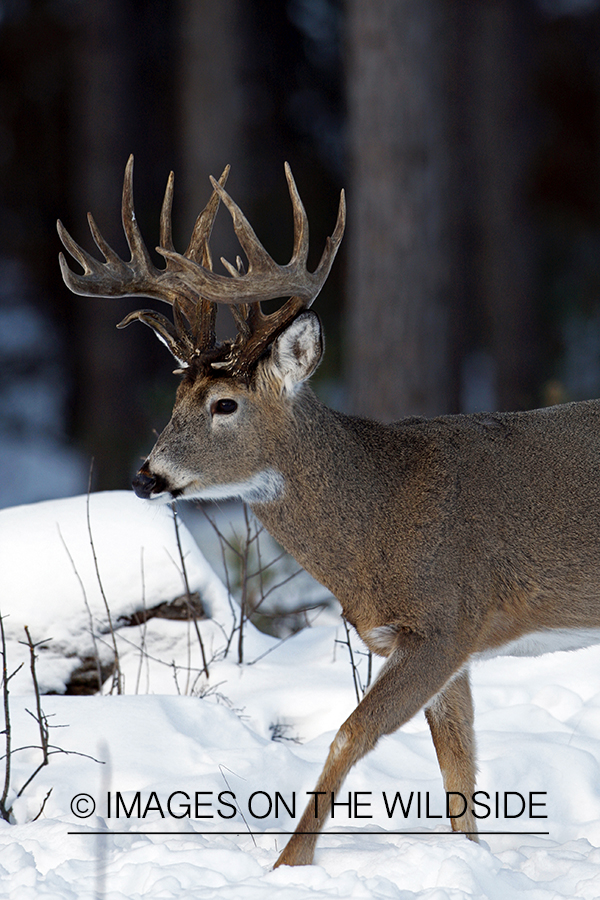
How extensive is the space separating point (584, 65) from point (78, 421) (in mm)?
9361

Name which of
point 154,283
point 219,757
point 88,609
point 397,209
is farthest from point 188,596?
point 397,209

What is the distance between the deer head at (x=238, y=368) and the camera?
12.4ft

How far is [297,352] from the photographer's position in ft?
12.7

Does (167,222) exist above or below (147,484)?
above

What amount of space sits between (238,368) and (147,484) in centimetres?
52

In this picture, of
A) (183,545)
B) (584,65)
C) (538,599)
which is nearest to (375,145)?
(183,545)

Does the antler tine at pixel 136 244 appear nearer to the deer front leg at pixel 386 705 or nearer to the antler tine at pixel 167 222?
the antler tine at pixel 167 222

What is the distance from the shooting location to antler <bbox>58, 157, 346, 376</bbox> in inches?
148

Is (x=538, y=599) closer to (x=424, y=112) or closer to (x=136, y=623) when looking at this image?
(x=136, y=623)

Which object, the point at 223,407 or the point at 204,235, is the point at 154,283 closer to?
the point at 204,235

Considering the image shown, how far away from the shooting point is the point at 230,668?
5.12 m

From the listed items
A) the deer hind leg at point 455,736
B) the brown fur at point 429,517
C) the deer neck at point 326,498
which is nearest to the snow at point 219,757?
the deer hind leg at point 455,736

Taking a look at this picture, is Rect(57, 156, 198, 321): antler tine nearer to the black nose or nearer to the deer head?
the deer head

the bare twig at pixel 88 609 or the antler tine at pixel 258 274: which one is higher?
the antler tine at pixel 258 274
